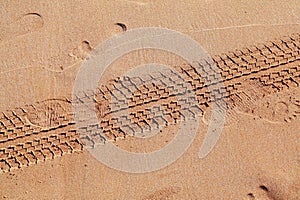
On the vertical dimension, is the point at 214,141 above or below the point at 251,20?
below

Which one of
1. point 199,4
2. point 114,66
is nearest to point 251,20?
point 199,4

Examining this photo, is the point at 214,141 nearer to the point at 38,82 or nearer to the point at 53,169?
the point at 53,169

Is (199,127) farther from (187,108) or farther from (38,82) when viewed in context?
(38,82)

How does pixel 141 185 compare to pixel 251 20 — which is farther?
pixel 251 20

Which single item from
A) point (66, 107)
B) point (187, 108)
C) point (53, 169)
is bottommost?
point (53, 169)
